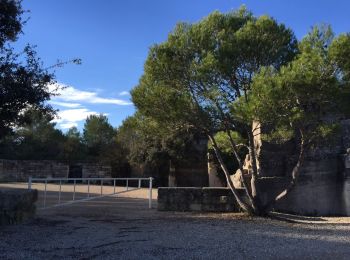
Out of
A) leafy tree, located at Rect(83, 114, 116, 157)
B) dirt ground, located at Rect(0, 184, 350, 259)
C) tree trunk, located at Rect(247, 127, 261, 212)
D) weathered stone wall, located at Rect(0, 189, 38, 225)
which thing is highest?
leafy tree, located at Rect(83, 114, 116, 157)

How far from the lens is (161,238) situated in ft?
29.6

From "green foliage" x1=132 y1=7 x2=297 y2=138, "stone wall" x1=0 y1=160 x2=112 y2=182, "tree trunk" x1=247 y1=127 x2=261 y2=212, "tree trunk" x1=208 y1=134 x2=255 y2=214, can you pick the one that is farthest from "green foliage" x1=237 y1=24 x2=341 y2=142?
"stone wall" x1=0 y1=160 x2=112 y2=182

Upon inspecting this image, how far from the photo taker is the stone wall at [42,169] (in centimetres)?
3425

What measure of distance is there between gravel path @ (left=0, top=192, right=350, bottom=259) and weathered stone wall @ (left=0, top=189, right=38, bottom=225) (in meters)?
0.30

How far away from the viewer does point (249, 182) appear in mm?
15234

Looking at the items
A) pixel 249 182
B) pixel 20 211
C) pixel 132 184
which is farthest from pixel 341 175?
pixel 132 184

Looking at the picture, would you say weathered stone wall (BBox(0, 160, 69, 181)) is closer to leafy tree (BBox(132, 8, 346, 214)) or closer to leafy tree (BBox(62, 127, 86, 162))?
leafy tree (BBox(62, 127, 86, 162))

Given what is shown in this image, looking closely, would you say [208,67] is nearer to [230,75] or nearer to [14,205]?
[230,75]

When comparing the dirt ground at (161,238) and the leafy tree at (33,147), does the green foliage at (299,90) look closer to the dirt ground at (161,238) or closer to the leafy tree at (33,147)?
the dirt ground at (161,238)

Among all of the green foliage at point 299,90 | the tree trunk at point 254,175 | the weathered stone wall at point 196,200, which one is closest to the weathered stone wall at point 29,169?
the weathered stone wall at point 196,200

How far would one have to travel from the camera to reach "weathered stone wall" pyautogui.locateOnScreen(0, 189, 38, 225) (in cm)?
1008

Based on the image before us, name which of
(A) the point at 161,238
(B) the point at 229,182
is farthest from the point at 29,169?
(A) the point at 161,238

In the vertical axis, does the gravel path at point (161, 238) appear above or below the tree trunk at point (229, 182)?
below

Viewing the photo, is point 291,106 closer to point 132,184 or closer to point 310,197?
point 310,197
